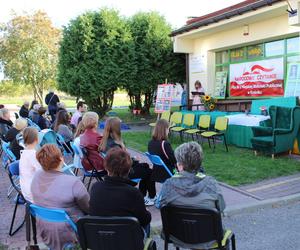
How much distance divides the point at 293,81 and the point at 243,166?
14.8ft

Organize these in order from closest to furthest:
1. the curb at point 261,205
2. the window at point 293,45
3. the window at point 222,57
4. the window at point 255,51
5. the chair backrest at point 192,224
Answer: the chair backrest at point 192,224 → the curb at point 261,205 → the window at point 293,45 → the window at point 255,51 → the window at point 222,57

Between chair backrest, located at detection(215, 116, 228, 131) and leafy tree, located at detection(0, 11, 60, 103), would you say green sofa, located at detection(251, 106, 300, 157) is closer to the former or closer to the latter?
chair backrest, located at detection(215, 116, 228, 131)

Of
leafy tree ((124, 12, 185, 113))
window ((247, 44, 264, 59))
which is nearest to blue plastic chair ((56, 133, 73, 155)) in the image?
window ((247, 44, 264, 59))

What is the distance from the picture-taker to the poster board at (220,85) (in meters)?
14.7

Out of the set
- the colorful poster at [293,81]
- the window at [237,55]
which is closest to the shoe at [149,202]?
the colorful poster at [293,81]

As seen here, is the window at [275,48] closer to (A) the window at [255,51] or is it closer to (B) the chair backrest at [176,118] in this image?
(A) the window at [255,51]

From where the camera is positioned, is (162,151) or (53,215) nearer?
(53,215)

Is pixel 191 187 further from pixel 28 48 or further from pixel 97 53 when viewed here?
pixel 28 48

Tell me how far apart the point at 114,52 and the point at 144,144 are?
23.4ft

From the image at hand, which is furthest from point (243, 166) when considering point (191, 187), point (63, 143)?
point (191, 187)

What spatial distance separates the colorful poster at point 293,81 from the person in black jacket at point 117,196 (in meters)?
8.91

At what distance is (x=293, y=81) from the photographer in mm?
11086

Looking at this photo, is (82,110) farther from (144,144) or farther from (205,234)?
(205,234)

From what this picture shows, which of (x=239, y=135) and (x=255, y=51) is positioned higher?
(x=255, y=51)
